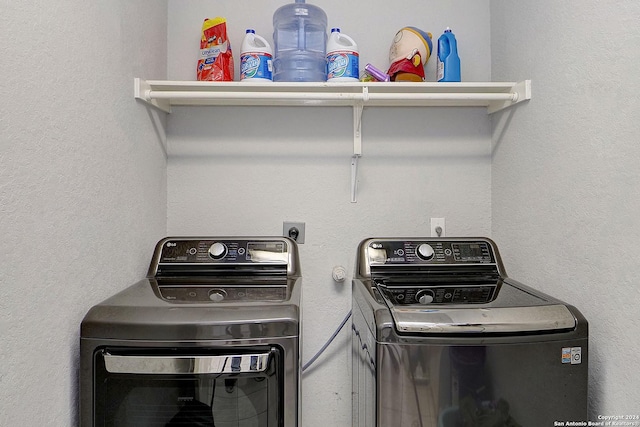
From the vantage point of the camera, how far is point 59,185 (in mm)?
990

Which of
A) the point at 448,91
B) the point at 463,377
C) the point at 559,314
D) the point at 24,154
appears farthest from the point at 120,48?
the point at 559,314

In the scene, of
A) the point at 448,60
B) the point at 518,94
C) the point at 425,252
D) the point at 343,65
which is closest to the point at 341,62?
the point at 343,65

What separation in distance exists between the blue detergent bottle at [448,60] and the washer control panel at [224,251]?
89 cm

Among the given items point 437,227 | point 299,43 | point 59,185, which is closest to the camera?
point 59,185

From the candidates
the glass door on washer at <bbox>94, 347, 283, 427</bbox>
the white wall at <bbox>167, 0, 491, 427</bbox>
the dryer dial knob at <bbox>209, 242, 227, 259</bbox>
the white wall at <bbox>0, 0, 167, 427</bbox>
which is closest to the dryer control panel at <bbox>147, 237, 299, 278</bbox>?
the dryer dial knob at <bbox>209, 242, 227, 259</bbox>

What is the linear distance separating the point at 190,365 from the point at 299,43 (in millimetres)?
1250

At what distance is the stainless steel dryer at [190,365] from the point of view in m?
1.01

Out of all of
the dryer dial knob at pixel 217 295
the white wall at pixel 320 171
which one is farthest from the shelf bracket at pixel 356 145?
the dryer dial knob at pixel 217 295

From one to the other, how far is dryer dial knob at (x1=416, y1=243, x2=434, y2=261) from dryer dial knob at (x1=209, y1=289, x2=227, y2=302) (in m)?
0.71

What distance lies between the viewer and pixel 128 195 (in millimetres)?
1370

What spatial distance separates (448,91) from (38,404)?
5.15 feet

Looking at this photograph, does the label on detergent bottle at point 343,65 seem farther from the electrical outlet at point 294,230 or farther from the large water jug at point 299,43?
the electrical outlet at point 294,230

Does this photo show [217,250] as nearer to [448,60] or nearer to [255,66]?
[255,66]

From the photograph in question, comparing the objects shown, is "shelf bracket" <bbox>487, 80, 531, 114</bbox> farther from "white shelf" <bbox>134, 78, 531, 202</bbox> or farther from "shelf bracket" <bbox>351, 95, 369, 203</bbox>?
"shelf bracket" <bbox>351, 95, 369, 203</bbox>
